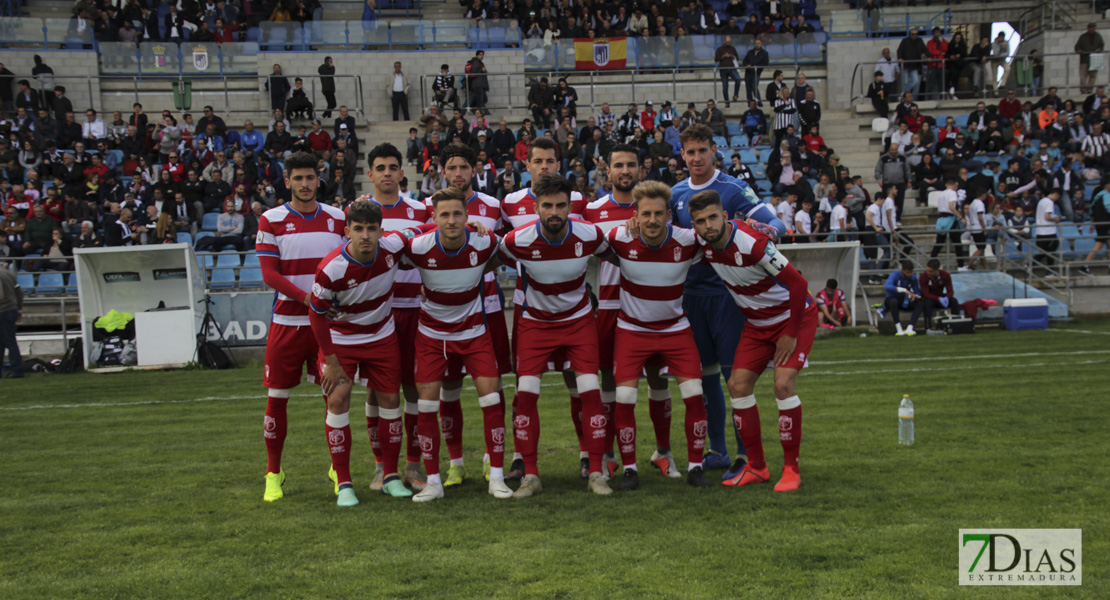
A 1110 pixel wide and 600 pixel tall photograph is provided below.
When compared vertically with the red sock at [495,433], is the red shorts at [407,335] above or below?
above

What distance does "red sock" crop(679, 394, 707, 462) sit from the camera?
6527 millimetres

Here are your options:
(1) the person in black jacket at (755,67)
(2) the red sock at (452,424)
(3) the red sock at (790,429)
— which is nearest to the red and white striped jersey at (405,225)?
(2) the red sock at (452,424)

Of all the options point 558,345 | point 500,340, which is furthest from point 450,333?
point 558,345

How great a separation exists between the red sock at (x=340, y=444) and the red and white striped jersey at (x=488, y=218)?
139 centimetres

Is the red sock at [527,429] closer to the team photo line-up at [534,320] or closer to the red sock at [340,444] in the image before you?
the team photo line-up at [534,320]

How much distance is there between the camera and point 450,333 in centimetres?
658

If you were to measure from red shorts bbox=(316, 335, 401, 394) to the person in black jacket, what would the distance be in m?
21.3

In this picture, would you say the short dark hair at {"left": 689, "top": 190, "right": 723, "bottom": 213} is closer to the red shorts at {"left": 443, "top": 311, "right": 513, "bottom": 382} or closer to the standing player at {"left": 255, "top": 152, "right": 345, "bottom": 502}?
the red shorts at {"left": 443, "top": 311, "right": 513, "bottom": 382}

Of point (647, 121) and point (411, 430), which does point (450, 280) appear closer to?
point (411, 430)

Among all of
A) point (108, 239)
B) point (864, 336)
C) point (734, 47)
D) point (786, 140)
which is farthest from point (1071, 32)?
point (108, 239)

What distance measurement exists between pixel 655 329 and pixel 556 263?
868mm

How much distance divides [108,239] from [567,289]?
15757 millimetres

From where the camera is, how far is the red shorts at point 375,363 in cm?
656

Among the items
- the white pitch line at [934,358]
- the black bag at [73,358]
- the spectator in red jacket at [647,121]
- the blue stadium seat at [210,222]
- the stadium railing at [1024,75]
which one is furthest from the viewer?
the stadium railing at [1024,75]
